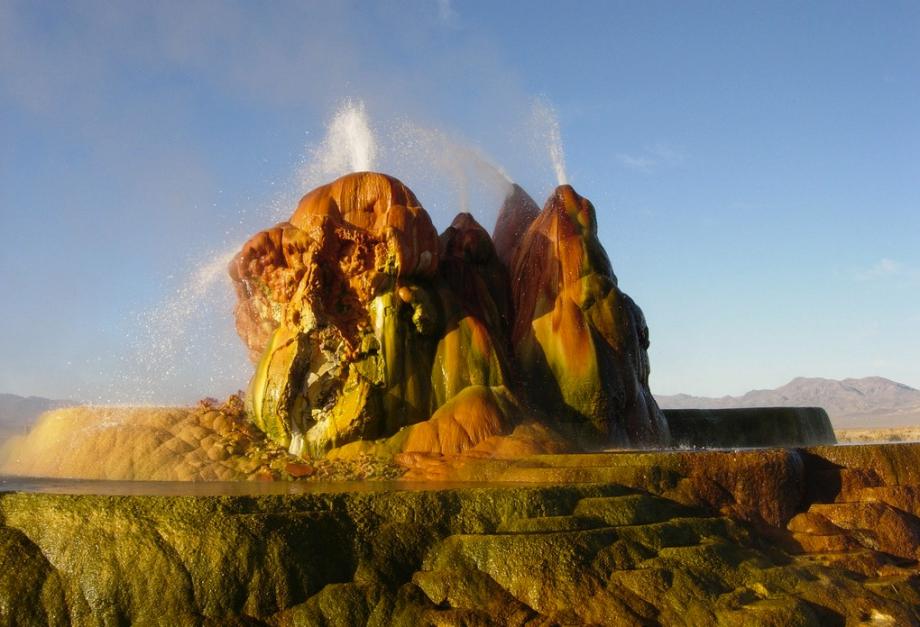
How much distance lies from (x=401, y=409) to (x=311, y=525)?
597 cm

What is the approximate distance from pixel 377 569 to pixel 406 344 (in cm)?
640

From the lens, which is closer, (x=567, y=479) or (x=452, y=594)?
(x=452, y=594)

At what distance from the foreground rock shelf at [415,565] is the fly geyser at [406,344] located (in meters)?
4.14

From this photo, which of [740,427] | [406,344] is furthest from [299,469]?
[740,427]

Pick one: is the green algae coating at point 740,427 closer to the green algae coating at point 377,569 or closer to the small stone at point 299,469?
the small stone at point 299,469

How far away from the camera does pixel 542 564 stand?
6.91m

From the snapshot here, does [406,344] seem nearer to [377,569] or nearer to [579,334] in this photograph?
[579,334]

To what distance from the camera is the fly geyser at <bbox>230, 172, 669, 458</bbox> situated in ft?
42.2

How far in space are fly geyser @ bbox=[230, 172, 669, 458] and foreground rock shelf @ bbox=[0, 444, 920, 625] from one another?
13.6ft

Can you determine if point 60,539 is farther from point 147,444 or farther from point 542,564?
point 147,444

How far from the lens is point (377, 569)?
7.15 metres

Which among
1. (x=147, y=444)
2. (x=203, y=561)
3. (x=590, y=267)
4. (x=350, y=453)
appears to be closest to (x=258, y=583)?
(x=203, y=561)

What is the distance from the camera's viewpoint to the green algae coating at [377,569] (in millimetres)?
6605

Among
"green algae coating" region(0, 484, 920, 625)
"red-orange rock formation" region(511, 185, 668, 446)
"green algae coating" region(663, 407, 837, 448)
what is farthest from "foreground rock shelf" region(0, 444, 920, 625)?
"green algae coating" region(663, 407, 837, 448)
